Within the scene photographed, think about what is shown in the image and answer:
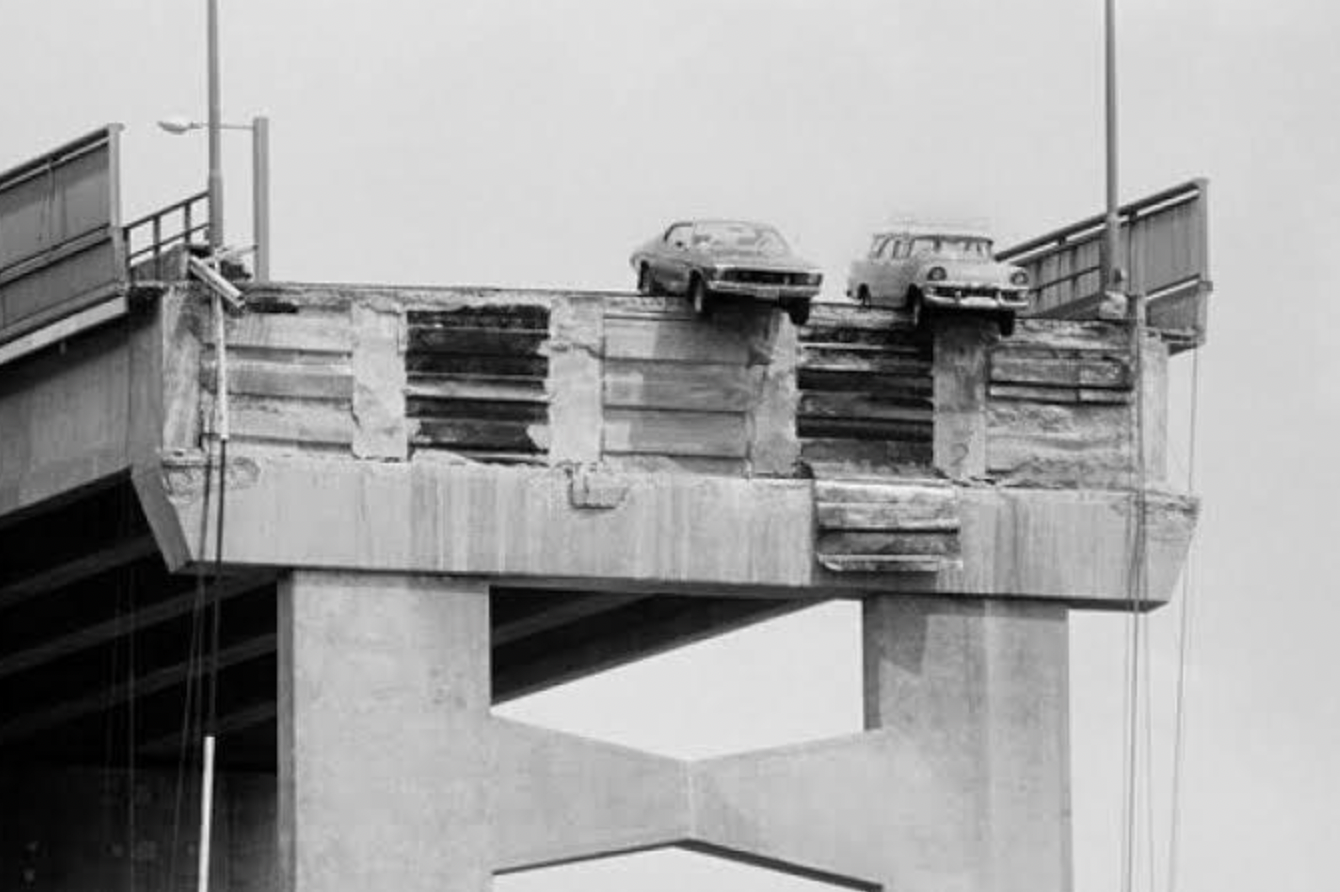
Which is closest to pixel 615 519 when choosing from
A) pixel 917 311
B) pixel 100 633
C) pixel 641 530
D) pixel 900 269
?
pixel 641 530

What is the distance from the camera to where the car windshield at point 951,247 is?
7881cm

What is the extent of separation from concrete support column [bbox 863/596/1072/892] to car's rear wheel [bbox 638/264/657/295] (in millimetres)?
5083

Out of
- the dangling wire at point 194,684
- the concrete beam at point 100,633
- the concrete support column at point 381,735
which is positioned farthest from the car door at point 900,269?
the concrete beam at point 100,633

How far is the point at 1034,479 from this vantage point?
78.9m

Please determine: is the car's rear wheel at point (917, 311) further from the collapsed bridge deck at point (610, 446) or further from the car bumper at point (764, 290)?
the car bumper at point (764, 290)

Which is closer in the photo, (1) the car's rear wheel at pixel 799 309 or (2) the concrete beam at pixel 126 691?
(1) the car's rear wheel at pixel 799 309

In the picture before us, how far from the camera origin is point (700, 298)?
7756cm

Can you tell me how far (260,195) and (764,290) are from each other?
6.24 meters

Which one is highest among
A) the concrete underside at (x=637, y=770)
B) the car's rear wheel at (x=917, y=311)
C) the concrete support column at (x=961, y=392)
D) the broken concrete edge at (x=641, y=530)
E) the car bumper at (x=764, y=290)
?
the car bumper at (x=764, y=290)

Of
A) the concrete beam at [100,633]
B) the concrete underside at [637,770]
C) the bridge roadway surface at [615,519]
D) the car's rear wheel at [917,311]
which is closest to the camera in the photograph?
the concrete underside at [637,770]

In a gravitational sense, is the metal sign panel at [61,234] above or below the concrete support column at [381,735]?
above

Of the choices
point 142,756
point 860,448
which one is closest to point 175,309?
point 860,448

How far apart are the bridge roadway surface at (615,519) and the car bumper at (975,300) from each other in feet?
2.13

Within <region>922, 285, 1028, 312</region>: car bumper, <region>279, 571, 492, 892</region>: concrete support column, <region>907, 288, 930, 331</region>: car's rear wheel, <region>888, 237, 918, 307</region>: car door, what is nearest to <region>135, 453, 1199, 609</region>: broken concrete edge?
<region>279, 571, 492, 892</region>: concrete support column
